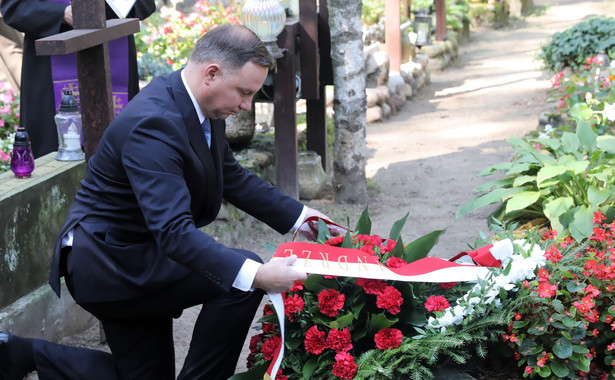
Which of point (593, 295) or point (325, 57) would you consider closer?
point (593, 295)

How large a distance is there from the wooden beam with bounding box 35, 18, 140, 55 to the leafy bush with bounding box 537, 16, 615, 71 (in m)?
6.90

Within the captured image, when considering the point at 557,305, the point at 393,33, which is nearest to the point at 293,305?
the point at 557,305

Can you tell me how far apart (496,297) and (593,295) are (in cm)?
33

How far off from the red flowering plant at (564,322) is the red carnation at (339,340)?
0.55 metres

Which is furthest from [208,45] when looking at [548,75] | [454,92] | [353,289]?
[548,75]

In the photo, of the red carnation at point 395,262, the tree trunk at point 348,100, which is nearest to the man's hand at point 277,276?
the red carnation at point 395,262

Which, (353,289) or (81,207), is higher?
(81,207)

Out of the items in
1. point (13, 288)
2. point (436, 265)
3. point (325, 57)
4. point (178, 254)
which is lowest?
point (13, 288)

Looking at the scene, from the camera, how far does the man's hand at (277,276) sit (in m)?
2.42

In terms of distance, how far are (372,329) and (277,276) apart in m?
0.42

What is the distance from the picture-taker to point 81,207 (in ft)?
8.77

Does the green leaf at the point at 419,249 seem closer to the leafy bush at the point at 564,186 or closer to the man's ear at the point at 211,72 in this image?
the man's ear at the point at 211,72

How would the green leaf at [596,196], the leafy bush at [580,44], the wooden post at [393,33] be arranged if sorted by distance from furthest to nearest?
the wooden post at [393,33] → the leafy bush at [580,44] → the green leaf at [596,196]

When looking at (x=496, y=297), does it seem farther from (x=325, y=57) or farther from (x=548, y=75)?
(x=548, y=75)
